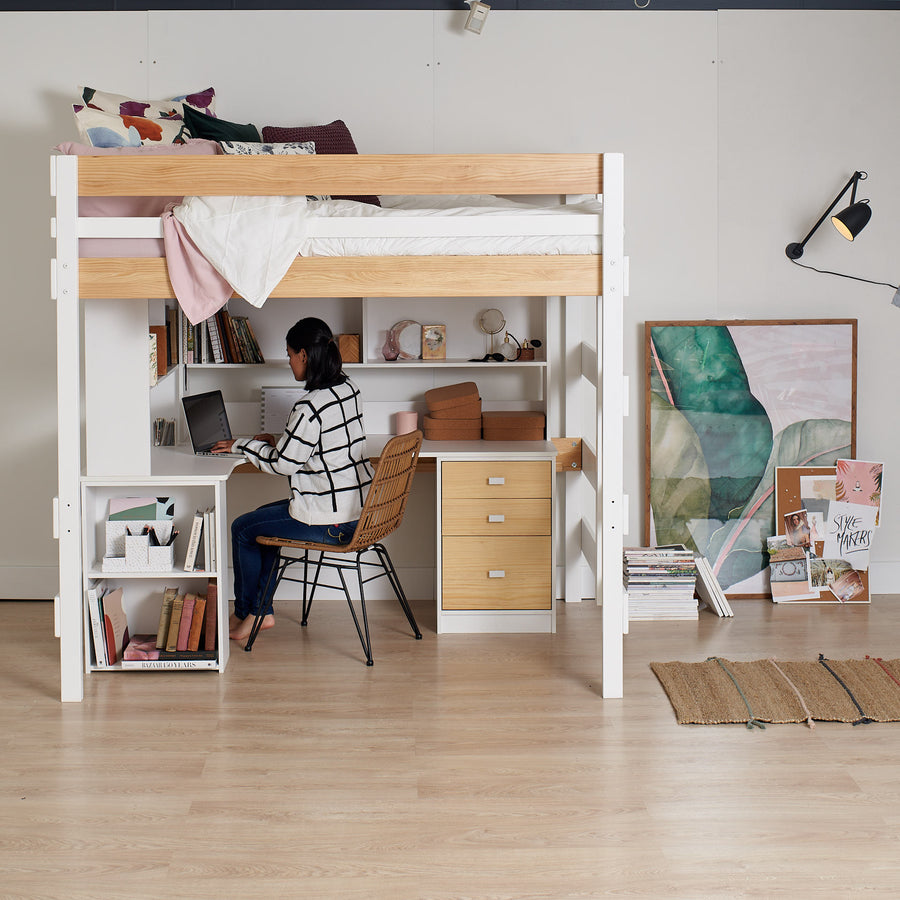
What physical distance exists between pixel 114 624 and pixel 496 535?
140 cm

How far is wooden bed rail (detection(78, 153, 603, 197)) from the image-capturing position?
2973mm

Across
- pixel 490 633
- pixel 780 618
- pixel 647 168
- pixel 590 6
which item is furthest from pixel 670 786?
pixel 590 6

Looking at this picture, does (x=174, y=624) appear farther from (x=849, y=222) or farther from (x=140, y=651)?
(x=849, y=222)

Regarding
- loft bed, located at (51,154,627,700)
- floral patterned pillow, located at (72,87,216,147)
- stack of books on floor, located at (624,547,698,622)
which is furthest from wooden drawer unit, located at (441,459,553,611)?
floral patterned pillow, located at (72,87,216,147)

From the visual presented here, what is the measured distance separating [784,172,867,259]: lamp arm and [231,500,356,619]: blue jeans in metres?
2.20

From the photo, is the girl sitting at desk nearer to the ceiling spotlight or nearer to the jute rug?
the jute rug

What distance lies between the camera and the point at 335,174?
9.75ft

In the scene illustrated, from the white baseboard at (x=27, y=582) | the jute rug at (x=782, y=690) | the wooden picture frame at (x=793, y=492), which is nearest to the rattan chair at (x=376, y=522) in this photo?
the jute rug at (x=782, y=690)

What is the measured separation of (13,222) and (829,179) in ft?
11.3

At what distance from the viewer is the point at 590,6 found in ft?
13.7

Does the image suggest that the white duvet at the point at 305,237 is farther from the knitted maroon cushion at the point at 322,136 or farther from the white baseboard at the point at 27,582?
the white baseboard at the point at 27,582

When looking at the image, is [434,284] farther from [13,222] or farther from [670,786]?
[13,222]

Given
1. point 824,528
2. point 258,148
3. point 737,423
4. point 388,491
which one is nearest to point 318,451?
point 388,491

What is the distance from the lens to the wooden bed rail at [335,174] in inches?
117
